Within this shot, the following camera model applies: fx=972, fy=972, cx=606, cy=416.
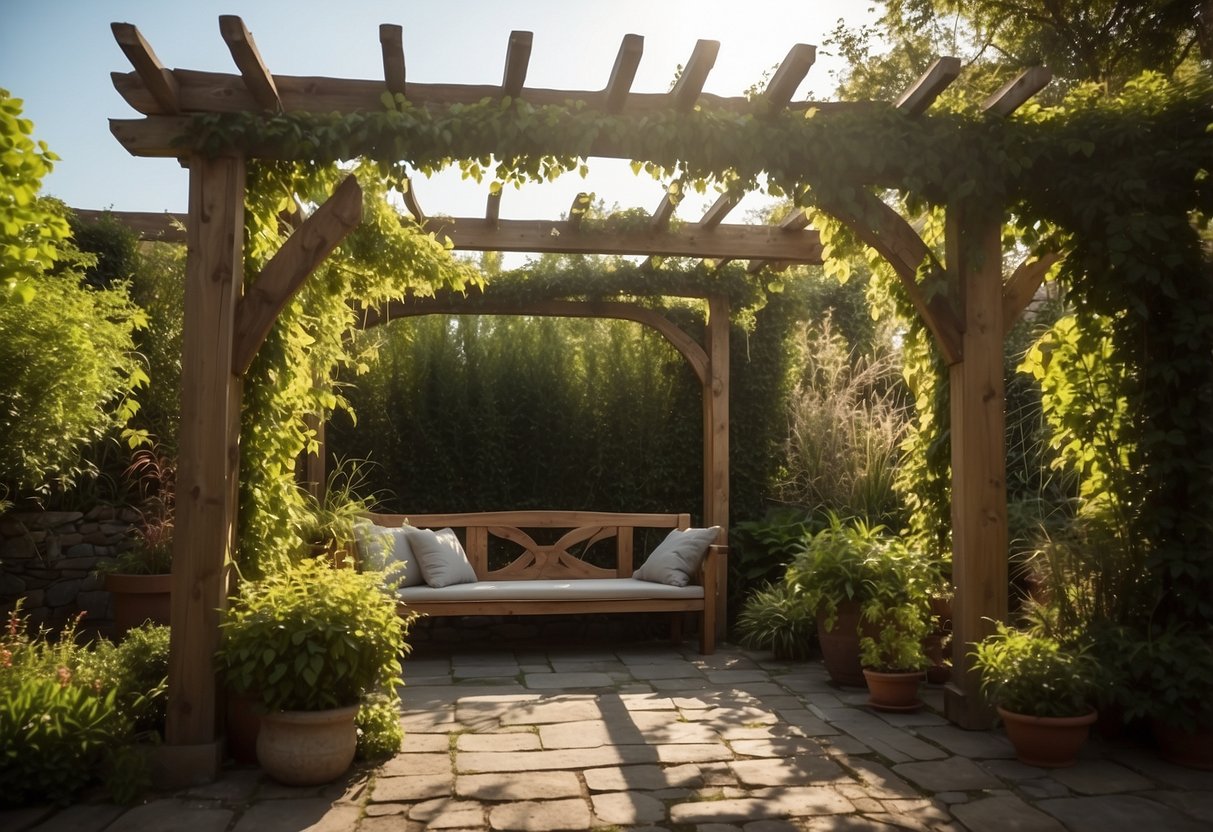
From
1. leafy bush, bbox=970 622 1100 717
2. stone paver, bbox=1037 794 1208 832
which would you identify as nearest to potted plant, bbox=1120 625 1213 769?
leafy bush, bbox=970 622 1100 717

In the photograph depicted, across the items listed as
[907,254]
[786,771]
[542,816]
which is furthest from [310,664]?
[907,254]

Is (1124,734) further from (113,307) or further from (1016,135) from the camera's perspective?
(113,307)

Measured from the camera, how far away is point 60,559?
559 centimetres

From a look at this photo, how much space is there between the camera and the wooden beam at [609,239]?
5.92 meters

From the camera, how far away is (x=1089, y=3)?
8.54 metres

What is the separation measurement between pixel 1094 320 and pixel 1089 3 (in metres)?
5.79

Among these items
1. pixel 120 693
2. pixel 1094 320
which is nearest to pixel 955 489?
pixel 1094 320

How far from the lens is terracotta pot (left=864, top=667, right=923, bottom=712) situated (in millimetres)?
4430

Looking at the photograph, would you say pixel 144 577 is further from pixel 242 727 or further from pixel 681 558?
pixel 681 558

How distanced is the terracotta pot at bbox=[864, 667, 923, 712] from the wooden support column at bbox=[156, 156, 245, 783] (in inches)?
112

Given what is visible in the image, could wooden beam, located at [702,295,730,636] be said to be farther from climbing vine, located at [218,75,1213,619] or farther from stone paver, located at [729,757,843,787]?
stone paver, located at [729,757,843,787]

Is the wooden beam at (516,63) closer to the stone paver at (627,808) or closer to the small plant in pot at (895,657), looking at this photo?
the stone paver at (627,808)

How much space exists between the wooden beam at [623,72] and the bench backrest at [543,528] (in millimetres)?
3386

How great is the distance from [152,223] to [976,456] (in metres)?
5.29
